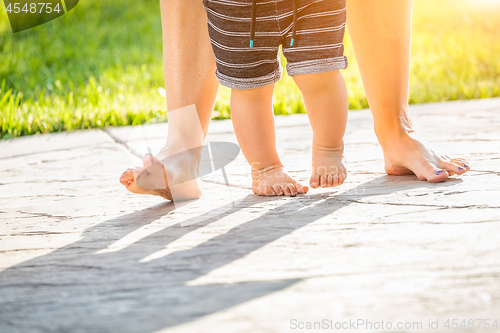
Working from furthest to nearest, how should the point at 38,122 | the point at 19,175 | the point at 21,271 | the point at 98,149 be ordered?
the point at 38,122, the point at 98,149, the point at 19,175, the point at 21,271

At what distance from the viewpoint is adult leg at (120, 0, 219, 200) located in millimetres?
2012

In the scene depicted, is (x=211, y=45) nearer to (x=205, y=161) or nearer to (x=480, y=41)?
(x=205, y=161)

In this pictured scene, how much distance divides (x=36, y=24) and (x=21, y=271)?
18.6ft

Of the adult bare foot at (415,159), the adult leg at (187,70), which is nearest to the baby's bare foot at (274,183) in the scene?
the adult leg at (187,70)

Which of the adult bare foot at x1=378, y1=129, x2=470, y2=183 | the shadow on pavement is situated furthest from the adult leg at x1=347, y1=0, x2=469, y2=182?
the shadow on pavement

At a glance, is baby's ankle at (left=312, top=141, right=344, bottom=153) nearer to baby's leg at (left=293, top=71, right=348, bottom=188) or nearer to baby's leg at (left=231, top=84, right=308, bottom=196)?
baby's leg at (left=293, top=71, right=348, bottom=188)

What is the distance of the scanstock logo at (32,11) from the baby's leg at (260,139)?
Result: 489cm

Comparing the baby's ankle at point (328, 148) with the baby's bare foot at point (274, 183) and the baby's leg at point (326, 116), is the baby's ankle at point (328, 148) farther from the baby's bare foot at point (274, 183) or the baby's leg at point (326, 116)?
the baby's bare foot at point (274, 183)

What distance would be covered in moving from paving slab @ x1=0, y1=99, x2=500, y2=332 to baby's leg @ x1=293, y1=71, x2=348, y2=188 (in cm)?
6

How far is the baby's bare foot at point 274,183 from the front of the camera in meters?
1.87

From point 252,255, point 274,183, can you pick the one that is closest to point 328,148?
point 274,183

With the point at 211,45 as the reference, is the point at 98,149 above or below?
below

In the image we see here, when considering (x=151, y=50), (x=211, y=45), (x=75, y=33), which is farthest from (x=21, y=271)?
(x=75, y=33)

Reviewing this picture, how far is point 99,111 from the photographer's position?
141 inches
